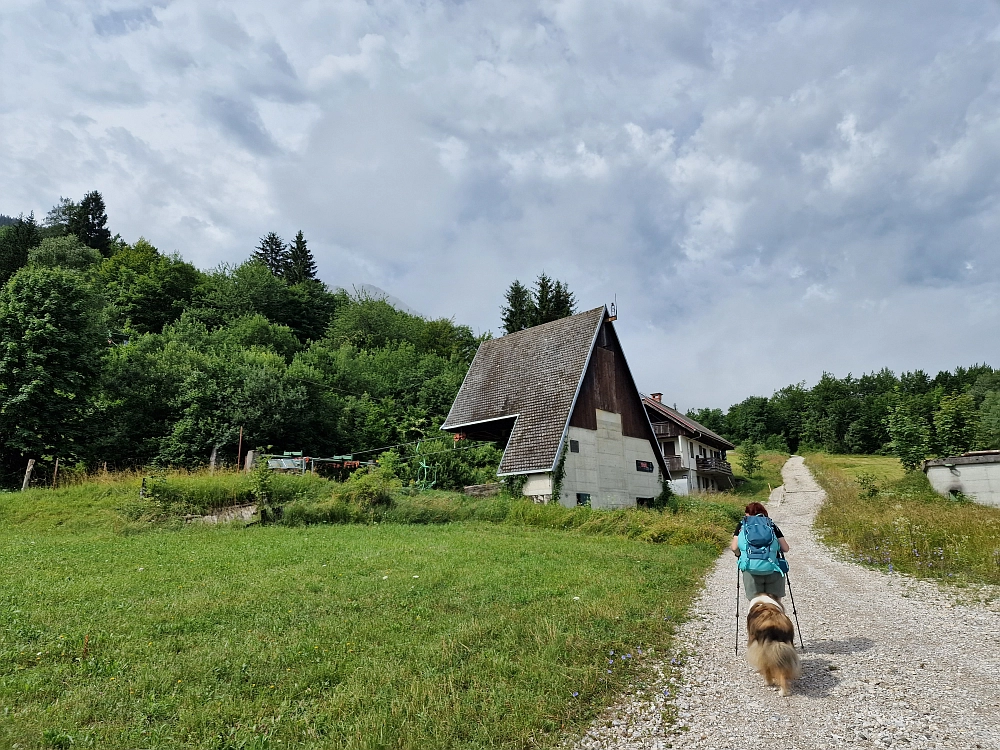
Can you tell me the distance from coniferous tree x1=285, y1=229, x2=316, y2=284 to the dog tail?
241 feet

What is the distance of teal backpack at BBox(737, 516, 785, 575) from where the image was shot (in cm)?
678

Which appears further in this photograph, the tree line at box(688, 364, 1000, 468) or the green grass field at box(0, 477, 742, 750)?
the tree line at box(688, 364, 1000, 468)

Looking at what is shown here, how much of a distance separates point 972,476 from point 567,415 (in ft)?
50.0

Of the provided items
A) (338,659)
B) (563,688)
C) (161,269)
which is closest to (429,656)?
(338,659)

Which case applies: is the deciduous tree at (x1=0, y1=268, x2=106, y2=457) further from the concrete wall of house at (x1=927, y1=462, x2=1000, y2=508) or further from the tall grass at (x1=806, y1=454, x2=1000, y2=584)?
the concrete wall of house at (x1=927, y1=462, x2=1000, y2=508)

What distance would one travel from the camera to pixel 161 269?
5581 centimetres

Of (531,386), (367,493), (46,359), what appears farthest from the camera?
(531,386)

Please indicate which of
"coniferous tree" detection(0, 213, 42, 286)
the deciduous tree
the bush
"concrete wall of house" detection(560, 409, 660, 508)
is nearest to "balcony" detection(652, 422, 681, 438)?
"concrete wall of house" detection(560, 409, 660, 508)

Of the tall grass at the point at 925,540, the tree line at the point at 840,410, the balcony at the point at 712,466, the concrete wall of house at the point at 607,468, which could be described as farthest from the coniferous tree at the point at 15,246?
the tree line at the point at 840,410

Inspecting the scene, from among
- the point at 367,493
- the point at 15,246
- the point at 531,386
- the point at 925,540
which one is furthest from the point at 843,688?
the point at 15,246

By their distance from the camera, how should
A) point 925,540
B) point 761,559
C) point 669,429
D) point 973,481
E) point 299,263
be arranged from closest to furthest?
point 761,559 → point 925,540 → point 973,481 → point 669,429 → point 299,263

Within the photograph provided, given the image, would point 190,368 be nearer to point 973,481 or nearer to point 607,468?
point 607,468

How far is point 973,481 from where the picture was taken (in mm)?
22688

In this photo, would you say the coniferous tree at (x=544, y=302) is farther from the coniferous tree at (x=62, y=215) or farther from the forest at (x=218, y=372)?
the coniferous tree at (x=62, y=215)
